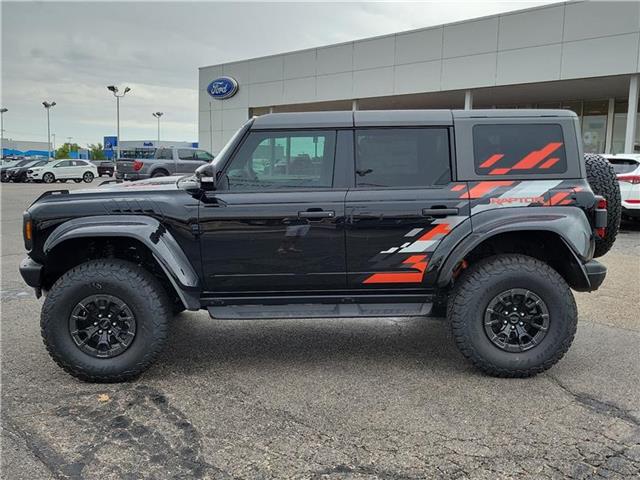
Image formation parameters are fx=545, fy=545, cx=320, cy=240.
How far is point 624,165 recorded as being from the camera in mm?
11508

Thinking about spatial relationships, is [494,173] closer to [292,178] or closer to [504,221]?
[504,221]

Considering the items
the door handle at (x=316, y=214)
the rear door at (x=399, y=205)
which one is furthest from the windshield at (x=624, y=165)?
the door handle at (x=316, y=214)

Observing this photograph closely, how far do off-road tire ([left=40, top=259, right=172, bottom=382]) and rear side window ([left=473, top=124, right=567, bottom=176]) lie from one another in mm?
2630

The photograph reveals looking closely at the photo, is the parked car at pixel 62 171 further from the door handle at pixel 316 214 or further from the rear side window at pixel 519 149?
the rear side window at pixel 519 149

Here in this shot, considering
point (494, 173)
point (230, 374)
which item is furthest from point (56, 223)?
point (494, 173)

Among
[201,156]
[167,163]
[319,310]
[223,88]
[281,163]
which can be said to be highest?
[223,88]

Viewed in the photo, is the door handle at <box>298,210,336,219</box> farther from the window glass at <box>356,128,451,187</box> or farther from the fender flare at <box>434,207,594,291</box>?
the fender flare at <box>434,207,594,291</box>

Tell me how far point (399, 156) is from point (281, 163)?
35.2 inches

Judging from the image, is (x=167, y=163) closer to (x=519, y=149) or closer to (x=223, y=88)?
(x=223, y=88)

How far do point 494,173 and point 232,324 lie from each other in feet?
9.62

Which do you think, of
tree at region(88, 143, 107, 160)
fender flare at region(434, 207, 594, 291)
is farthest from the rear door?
tree at region(88, 143, 107, 160)

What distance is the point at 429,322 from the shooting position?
18.2 ft

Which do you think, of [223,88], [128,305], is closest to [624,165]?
[128,305]

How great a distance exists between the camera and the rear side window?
4.07 meters
